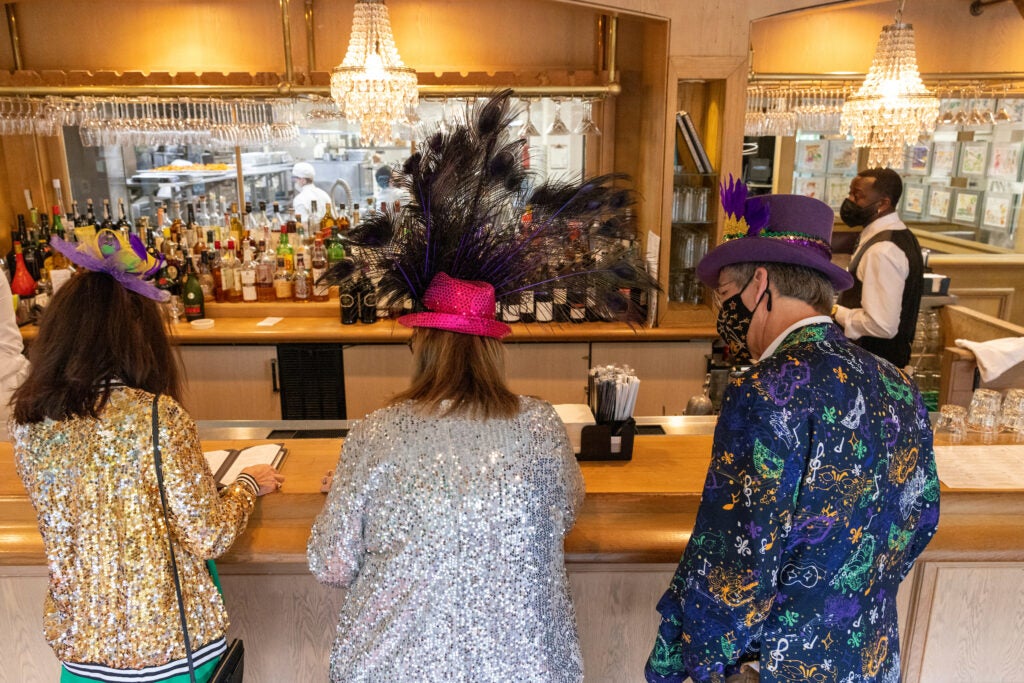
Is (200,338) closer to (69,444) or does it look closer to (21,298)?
(21,298)

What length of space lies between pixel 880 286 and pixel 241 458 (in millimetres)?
2904

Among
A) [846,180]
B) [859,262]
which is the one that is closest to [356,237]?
[859,262]

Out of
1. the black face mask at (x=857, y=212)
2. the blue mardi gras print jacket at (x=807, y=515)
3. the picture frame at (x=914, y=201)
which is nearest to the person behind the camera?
the blue mardi gras print jacket at (x=807, y=515)

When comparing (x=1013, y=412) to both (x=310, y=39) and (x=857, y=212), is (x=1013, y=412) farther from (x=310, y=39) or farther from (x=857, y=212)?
(x=310, y=39)

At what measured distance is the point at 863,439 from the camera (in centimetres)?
135

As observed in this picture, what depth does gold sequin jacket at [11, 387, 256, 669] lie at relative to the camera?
4.71 feet

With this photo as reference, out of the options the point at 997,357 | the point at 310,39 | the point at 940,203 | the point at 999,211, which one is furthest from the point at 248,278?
the point at 940,203

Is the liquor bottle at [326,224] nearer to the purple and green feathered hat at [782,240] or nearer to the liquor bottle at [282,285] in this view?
the liquor bottle at [282,285]

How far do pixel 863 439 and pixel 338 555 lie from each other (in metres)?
0.93

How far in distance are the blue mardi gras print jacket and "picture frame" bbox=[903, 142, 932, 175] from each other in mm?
7497

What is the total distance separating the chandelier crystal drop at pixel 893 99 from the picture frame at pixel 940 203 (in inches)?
168

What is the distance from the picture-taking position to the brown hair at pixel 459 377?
1.39m

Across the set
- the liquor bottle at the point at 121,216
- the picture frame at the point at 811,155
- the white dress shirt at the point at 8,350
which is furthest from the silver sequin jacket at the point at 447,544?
the picture frame at the point at 811,155

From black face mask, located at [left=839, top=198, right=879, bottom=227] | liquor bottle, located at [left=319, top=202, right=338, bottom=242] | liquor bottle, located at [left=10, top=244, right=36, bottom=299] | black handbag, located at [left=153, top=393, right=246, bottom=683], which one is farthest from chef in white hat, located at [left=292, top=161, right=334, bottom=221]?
black handbag, located at [left=153, top=393, right=246, bottom=683]
